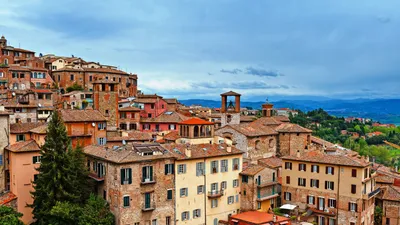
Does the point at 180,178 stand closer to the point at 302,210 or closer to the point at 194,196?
the point at 194,196

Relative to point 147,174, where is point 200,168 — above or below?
below

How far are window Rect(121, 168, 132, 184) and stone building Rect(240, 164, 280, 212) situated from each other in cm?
1507

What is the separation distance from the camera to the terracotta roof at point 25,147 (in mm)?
43469

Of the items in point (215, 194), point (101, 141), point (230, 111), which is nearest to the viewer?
point (215, 194)

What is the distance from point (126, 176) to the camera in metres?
39.1

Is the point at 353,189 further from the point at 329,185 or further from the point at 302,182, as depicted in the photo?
the point at 302,182

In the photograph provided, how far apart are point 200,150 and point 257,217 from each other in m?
10.0

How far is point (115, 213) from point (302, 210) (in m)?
24.0

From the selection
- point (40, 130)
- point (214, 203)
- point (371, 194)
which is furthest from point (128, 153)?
point (371, 194)

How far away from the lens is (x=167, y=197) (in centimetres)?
4225

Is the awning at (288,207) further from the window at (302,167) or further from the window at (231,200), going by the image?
the window at (231,200)

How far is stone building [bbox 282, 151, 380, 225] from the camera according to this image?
46312mm

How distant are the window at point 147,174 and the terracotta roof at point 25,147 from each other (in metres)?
13.4

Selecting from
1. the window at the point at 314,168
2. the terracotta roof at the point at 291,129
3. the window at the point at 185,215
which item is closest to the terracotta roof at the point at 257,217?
the window at the point at 185,215
